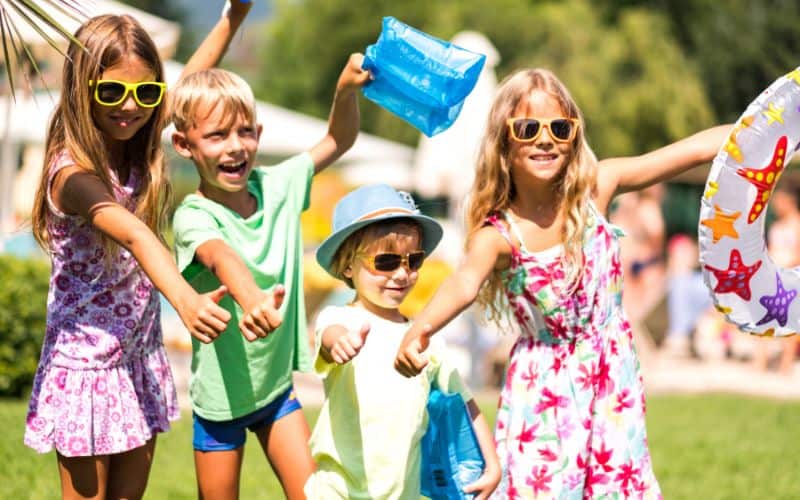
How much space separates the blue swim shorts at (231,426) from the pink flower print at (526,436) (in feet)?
2.41

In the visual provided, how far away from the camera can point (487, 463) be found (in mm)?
3754

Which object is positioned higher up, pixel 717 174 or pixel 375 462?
pixel 717 174

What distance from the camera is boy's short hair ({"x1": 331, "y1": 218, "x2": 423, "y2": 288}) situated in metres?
3.76

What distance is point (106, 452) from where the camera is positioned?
370cm

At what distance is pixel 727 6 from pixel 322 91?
23.3m

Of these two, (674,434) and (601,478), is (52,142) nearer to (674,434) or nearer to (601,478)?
(601,478)

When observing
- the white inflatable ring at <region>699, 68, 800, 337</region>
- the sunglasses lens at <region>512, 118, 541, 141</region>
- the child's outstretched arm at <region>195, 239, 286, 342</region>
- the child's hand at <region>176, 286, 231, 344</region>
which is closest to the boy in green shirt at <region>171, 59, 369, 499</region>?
the child's outstretched arm at <region>195, 239, 286, 342</region>

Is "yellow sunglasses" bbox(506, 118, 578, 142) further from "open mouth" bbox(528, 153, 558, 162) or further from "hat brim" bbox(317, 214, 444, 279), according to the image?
"hat brim" bbox(317, 214, 444, 279)

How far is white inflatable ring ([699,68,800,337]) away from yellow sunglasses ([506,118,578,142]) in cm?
46

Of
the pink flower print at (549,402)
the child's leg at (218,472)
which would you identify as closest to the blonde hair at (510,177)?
the pink flower print at (549,402)

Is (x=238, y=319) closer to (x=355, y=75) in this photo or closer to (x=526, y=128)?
(x=355, y=75)

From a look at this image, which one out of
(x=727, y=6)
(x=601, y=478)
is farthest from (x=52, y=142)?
(x=727, y=6)

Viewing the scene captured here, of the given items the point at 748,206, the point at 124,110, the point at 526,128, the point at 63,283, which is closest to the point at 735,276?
the point at 748,206

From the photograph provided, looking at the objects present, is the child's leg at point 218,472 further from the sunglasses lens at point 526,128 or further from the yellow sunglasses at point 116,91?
the sunglasses lens at point 526,128
